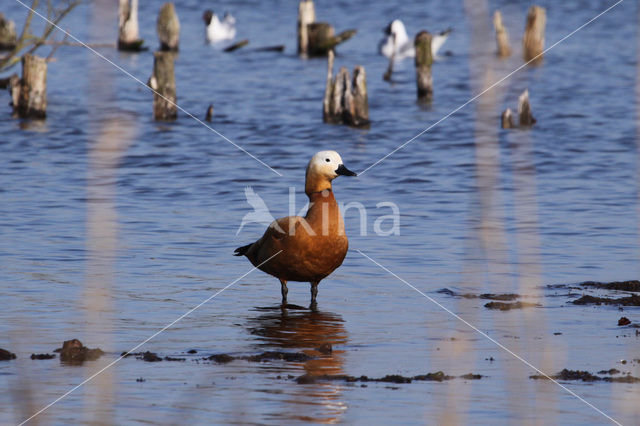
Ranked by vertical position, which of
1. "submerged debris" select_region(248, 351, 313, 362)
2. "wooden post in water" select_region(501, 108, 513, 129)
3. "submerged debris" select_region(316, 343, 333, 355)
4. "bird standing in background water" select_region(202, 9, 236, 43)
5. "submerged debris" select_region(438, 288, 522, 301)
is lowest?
"submerged debris" select_region(248, 351, 313, 362)

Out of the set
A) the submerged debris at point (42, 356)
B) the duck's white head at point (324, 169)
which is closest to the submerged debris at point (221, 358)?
the submerged debris at point (42, 356)

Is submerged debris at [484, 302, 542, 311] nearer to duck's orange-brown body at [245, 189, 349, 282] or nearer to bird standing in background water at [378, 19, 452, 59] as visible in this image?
duck's orange-brown body at [245, 189, 349, 282]

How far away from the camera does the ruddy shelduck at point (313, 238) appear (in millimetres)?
9039

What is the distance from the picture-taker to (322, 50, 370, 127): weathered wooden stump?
2136 centimetres

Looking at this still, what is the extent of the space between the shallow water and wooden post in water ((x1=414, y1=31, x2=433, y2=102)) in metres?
0.59

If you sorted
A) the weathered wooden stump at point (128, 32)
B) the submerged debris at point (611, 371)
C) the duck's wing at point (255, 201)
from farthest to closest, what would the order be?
1. the weathered wooden stump at point (128, 32)
2. the duck's wing at point (255, 201)
3. the submerged debris at point (611, 371)

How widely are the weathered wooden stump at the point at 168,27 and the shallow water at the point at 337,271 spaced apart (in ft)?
21.9

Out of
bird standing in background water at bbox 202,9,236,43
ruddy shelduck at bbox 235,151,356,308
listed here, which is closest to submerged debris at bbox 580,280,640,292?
ruddy shelduck at bbox 235,151,356,308

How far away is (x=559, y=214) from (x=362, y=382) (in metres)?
7.45

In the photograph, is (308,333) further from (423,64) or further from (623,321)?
(423,64)

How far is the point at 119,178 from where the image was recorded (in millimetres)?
16562

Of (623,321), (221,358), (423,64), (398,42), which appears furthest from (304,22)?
(221,358)

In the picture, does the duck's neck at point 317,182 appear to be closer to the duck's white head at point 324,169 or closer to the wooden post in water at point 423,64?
the duck's white head at point 324,169

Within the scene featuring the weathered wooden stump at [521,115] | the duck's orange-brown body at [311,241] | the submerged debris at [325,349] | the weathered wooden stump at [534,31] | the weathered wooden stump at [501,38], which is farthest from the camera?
the weathered wooden stump at [501,38]
